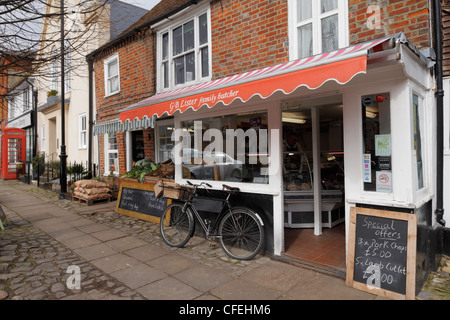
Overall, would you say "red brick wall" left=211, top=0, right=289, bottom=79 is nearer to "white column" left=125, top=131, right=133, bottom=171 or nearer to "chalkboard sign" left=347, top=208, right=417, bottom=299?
"chalkboard sign" left=347, top=208, right=417, bottom=299

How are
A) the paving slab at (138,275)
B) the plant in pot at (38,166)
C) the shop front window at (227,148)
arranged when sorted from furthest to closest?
the plant in pot at (38,166)
the shop front window at (227,148)
the paving slab at (138,275)

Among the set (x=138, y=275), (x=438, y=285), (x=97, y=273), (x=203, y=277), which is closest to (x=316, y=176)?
(x=438, y=285)

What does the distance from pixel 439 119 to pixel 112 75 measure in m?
9.42

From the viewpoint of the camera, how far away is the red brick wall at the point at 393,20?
3.68 metres

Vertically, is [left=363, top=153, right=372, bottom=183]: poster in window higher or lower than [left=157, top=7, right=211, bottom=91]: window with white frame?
lower

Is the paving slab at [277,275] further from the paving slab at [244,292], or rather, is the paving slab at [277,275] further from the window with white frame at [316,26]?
the window with white frame at [316,26]

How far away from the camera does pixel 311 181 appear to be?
5754mm

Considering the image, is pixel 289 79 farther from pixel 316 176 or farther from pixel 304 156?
pixel 304 156

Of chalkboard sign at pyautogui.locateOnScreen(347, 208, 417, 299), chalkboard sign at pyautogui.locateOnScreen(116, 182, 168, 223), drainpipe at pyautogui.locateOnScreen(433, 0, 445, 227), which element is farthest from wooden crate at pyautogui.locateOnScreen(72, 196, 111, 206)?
drainpipe at pyautogui.locateOnScreen(433, 0, 445, 227)

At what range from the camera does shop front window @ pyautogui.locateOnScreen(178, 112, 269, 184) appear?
16.2 feet

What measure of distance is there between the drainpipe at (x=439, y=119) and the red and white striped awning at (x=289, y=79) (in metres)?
1.22

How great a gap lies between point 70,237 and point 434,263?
6178 mm

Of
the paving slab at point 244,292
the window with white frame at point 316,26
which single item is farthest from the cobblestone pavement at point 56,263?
the window with white frame at point 316,26

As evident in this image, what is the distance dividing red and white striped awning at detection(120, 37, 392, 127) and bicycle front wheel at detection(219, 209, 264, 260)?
5.95ft
